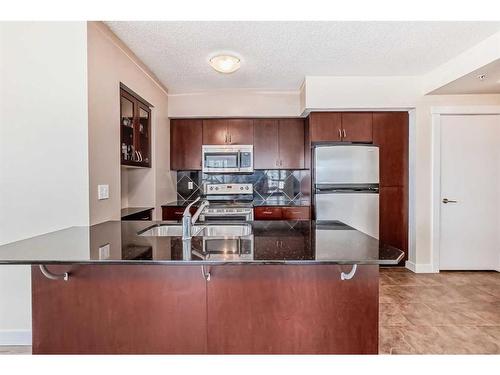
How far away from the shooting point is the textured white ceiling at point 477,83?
292 centimetres

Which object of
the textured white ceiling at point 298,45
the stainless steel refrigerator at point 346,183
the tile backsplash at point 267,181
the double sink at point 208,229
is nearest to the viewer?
the double sink at point 208,229

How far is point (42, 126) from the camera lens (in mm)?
2191

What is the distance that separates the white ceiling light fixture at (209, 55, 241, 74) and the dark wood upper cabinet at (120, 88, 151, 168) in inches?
34.0

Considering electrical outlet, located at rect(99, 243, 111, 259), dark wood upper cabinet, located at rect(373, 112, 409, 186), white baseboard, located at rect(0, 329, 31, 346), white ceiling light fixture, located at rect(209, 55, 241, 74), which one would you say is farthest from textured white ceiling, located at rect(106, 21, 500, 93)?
white baseboard, located at rect(0, 329, 31, 346)

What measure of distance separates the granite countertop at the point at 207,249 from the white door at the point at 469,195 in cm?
272

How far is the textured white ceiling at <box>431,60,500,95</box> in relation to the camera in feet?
9.59

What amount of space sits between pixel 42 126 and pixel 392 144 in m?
3.67

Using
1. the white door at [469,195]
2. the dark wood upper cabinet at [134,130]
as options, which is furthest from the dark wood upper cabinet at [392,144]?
the dark wood upper cabinet at [134,130]

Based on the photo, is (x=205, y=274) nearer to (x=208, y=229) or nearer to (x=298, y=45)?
(x=208, y=229)

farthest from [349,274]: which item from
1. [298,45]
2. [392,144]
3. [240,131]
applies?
[240,131]

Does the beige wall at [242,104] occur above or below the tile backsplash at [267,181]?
above

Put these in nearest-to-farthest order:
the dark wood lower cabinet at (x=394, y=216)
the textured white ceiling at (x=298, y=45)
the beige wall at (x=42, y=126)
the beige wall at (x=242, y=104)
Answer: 1. the beige wall at (x=42, y=126)
2. the textured white ceiling at (x=298, y=45)
3. the dark wood lower cabinet at (x=394, y=216)
4. the beige wall at (x=242, y=104)

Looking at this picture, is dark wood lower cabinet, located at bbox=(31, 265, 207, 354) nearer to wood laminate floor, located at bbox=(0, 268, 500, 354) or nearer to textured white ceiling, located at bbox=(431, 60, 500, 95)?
wood laminate floor, located at bbox=(0, 268, 500, 354)

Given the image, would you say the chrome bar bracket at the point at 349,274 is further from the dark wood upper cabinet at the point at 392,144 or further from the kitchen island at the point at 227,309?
the dark wood upper cabinet at the point at 392,144
